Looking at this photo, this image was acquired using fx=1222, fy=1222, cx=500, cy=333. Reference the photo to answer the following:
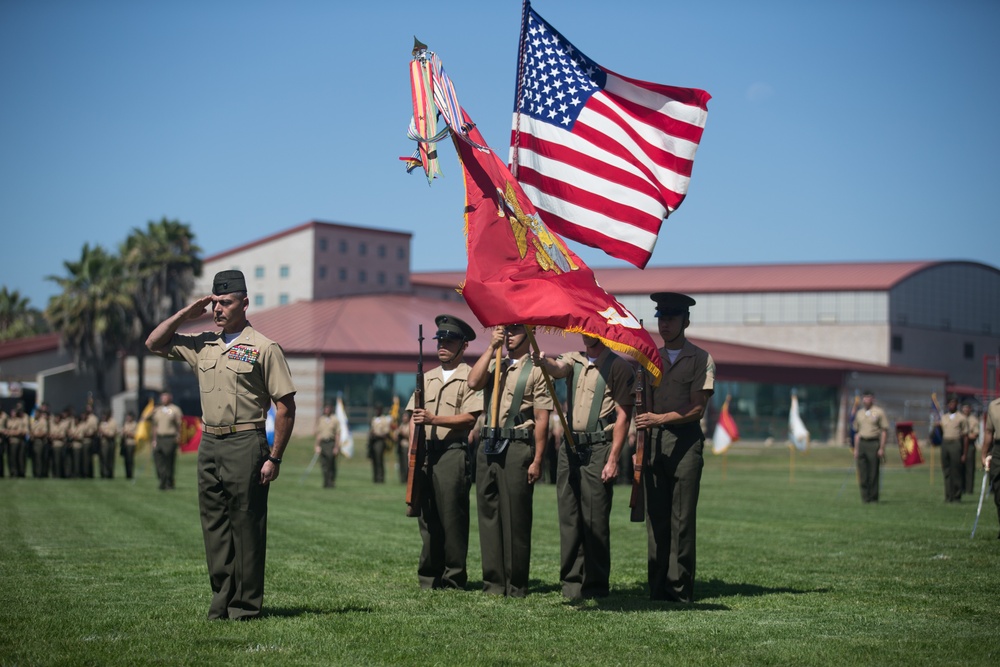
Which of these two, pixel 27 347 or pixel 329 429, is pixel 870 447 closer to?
pixel 329 429

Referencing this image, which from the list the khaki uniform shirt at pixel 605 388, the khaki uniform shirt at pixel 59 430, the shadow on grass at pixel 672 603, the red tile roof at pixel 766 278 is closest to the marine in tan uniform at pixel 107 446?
the khaki uniform shirt at pixel 59 430

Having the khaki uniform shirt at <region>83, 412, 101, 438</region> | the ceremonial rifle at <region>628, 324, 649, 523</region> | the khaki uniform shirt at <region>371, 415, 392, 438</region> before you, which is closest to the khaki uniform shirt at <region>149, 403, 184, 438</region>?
the khaki uniform shirt at <region>371, 415, 392, 438</region>

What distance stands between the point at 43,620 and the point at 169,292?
6410 cm

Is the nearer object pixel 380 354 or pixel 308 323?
pixel 380 354

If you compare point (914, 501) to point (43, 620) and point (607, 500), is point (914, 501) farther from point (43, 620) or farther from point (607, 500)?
point (43, 620)

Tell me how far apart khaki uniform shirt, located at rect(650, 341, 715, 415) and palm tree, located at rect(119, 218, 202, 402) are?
62.7m

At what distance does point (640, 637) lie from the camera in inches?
324

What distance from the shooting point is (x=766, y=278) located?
290 feet

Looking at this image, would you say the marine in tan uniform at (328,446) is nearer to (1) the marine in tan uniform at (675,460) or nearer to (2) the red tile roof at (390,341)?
(1) the marine in tan uniform at (675,460)

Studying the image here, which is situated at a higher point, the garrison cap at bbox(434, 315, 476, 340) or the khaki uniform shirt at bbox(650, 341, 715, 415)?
the garrison cap at bbox(434, 315, 476, 340)

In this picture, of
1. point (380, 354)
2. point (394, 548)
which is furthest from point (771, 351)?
point (394, 548)

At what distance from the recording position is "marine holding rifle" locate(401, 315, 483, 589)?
10.5 metres

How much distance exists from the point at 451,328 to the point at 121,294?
61.5 m

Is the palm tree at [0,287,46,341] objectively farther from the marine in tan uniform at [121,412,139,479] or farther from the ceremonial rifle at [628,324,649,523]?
the ceremonial rifle at [628,324,649,523]
